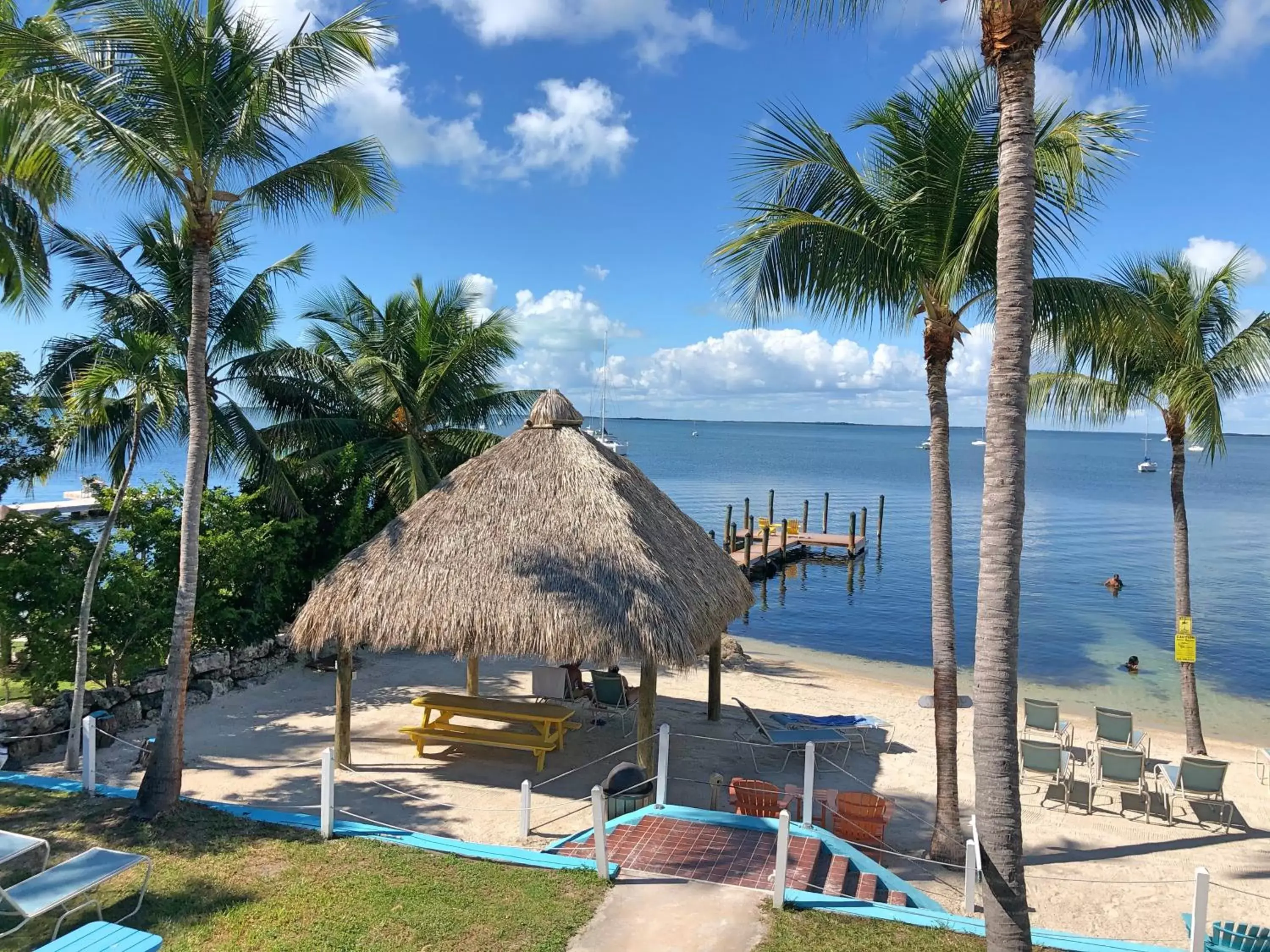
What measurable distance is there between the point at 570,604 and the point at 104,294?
9.55 metres

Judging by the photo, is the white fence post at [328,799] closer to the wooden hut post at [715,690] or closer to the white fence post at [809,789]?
the white fence post at [809,789]

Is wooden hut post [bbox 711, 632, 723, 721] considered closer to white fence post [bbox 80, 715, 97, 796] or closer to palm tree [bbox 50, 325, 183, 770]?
white fence post [bbox 80, 715, 97, 796]

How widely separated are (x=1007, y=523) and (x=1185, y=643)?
8727 millimetres

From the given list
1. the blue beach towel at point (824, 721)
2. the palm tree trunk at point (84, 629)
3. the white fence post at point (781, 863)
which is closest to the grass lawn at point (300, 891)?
the white fence post at point (781, 863)

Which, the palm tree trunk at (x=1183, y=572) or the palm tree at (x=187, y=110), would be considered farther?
the palm tree trunk at (x=1183, y=572)

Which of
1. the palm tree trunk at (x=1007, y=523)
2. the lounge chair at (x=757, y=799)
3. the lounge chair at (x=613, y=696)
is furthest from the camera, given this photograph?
the lounge chair at (x=613, y=696)

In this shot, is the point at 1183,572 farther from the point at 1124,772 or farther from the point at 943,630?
the point at 943,630

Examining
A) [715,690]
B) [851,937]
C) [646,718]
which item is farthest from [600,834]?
[715,690]

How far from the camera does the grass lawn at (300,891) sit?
18.4 feet

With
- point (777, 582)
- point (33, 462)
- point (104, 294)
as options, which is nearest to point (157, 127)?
point (33, 462)

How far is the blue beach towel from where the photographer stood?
1162cm

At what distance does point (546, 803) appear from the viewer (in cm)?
917

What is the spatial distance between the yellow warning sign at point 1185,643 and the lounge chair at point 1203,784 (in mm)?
1720

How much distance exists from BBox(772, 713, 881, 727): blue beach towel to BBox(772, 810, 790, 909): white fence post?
5.53 m
